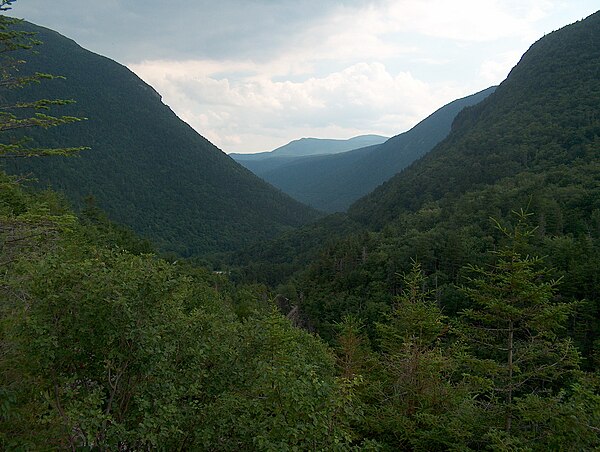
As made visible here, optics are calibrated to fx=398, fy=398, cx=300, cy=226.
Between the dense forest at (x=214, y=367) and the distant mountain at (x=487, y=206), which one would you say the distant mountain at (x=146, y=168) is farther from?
the dense forest at (x=214, y=367)

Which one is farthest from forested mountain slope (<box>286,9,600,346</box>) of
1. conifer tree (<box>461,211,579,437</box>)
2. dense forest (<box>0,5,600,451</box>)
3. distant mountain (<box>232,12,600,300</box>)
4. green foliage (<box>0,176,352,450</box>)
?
green foliage (<box>0,176,352,450</box>)

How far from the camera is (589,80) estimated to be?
8919 centimetres

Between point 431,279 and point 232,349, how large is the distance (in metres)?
36.2

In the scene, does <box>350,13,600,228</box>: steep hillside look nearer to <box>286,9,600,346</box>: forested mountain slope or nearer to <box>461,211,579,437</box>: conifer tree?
<box>286,9,600,346</box>: forested mountain slope

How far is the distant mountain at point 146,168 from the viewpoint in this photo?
10644cm

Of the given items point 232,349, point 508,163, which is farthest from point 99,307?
point 508,163

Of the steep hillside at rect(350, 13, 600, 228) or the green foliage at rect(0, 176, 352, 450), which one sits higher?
the steep hillside at rect(350, 13, 600, 228)

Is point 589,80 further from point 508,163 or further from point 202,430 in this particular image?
point 202,430

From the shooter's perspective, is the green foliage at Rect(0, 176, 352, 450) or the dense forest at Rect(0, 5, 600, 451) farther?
the dense forest at Rect(0, 5, 600, 451)

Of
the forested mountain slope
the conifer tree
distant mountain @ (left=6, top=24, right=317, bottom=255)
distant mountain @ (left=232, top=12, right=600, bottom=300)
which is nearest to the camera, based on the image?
the conifer tree

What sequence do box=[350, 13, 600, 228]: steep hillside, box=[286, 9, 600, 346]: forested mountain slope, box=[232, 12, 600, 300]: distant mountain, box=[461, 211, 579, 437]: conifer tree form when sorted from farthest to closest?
1. box=[350, 13, 600, 228]: steep hillside
2. box=[232, 12, 600, 300]: distant mountain
3. box=[286, 9, 600, 346]: forested mountain slope
4. box=[461, 211, 579, 437]: conifer tree

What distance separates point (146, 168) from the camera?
409ft

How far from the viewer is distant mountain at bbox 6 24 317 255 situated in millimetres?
106438

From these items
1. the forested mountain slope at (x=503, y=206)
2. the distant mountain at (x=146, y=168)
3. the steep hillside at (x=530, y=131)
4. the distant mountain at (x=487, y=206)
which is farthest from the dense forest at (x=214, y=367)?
the distant mountain at (x=146, y=168)
